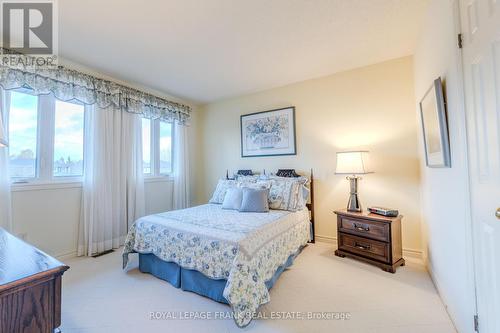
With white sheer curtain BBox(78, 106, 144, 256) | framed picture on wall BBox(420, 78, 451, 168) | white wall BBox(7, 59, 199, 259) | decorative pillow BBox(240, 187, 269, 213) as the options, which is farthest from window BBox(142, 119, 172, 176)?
framed picture on wall BBox(420, 78, 451, 168)

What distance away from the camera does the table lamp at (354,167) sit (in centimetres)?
267

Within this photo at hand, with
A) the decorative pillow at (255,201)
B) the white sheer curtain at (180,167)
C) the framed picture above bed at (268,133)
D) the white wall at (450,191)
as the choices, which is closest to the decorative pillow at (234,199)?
the decorative pillow at (255,201)

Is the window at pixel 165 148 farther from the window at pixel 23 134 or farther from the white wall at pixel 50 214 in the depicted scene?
the window at pixel 23 134

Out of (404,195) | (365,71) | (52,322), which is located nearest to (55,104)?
(52,322)

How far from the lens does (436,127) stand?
1705mm

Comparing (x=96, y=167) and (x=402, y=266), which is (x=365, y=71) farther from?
(x=96, y=167)

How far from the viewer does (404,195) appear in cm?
276

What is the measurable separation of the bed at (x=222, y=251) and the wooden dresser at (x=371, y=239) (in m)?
0.56

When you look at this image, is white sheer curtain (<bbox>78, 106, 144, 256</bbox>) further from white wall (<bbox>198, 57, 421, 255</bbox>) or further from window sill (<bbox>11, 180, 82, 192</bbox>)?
white wall (<bbox>198, 57, 421, 255</bbox>)

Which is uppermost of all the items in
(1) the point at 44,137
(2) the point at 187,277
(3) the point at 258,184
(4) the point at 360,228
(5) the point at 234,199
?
(1) the point at 44,137

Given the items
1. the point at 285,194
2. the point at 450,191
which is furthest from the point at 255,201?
the point at 450,191

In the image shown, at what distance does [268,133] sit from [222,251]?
243cm

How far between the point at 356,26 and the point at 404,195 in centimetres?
205

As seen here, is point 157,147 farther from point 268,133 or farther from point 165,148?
point 268,133
